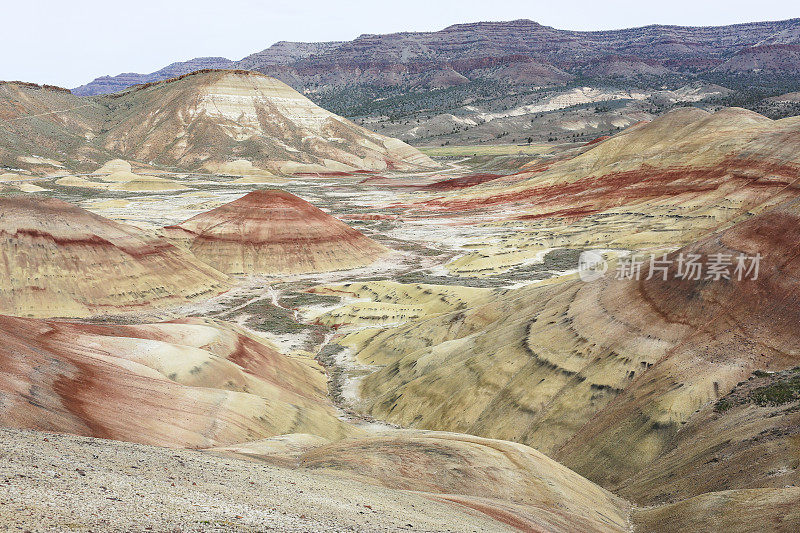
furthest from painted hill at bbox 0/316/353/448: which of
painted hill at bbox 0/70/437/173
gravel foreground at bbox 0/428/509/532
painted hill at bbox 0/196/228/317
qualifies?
painted hill at bbox 0/70/437/173

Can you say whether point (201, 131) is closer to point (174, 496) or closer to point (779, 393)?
point (779, 393)

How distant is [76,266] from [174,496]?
50.3 m

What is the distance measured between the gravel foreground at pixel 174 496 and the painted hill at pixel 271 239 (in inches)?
2282

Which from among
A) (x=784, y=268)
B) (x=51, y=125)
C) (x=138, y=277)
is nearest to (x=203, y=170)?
(x=51, y=125)

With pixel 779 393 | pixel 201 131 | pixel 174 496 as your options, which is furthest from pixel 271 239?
pixel 201 131

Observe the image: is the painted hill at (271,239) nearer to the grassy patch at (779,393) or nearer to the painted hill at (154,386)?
the painted hill at (154,386)

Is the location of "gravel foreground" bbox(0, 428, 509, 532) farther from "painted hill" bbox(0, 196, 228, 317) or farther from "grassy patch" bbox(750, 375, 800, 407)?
"painted hill" bbox(0, 196, 228, 317)

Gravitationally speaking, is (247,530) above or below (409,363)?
above

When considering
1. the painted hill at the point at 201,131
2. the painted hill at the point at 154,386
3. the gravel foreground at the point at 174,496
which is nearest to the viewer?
the gravel foreground at the point at 174,496

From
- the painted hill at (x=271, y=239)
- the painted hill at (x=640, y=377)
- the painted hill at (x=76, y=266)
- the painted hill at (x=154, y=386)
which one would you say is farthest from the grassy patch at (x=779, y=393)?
the painted hill at (x=271, y=239)

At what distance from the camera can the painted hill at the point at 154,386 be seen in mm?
18906

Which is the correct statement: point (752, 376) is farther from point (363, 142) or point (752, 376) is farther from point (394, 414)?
point (363, 142)

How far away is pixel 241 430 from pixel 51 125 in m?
173

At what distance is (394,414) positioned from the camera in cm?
3241
